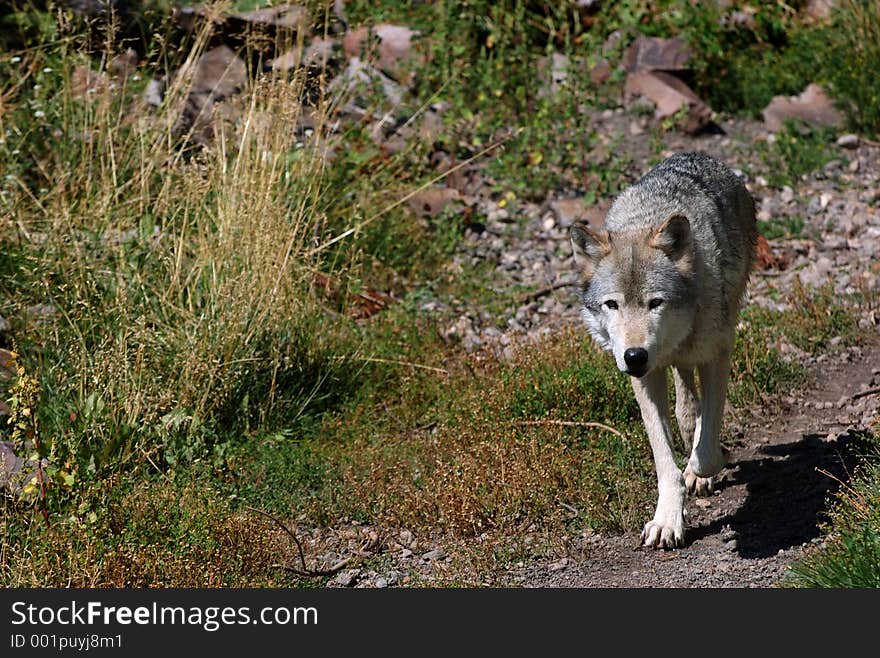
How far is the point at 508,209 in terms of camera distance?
1095cm

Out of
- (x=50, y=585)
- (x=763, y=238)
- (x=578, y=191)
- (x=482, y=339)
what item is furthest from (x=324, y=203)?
(x=50, y=585)

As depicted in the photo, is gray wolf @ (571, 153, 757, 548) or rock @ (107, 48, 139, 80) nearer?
gray wolf @ (571, 153, 757, 548)

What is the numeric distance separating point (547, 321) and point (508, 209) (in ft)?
6.93

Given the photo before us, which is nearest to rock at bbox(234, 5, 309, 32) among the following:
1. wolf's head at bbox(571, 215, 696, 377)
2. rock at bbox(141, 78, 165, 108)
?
rock at bbox(141, 78, 165, 108)

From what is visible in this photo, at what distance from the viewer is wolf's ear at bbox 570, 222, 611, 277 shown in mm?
5969

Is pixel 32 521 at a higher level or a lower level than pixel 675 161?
lower

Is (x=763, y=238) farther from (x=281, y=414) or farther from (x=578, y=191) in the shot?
(x=281, y=414)

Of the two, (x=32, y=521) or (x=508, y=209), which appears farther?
(x=508, y=209)

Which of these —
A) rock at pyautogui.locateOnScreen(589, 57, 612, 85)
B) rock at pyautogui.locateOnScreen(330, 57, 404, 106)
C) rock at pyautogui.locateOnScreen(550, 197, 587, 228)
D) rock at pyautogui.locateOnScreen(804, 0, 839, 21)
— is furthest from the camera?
rock at pyautogui.locateOnScreen(804, 0, 839, 21)

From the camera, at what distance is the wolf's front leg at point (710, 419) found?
240 inches

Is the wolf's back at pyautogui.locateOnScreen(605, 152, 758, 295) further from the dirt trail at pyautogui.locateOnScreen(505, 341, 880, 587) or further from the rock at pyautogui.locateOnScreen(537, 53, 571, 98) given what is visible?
the rock at pyautogui.locateOnScreen(537, 53, 571, 98)

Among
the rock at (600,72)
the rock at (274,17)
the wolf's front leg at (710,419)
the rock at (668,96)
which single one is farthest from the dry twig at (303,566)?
the rock at (600,72)

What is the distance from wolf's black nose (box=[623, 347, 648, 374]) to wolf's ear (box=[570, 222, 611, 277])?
74 cm

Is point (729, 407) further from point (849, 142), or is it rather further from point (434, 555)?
point (849, 142)
